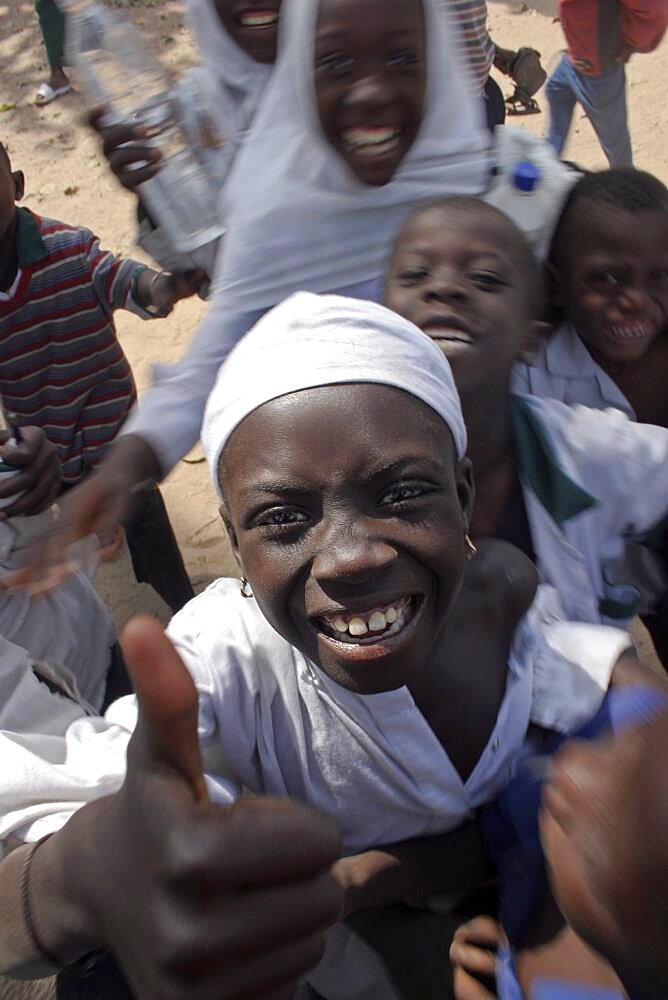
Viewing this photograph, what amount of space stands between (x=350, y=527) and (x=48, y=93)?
6.78 metres

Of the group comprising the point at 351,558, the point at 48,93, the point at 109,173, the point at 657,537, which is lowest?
the point at 109,173

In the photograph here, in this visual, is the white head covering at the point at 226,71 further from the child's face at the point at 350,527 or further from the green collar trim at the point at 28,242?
the child's face at the point at 350,527

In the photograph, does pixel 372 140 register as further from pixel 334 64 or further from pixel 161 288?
pixel 161 288

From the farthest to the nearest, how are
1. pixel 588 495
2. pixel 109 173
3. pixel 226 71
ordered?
1. pixel 109 173
2. pixel 226 71
3. pixel 588 495

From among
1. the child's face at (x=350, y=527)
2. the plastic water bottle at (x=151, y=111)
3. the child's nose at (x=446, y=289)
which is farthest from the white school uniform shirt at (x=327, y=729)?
the plastic water bottle at (x=151, y=111)

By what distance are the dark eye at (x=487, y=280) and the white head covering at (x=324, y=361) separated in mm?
426

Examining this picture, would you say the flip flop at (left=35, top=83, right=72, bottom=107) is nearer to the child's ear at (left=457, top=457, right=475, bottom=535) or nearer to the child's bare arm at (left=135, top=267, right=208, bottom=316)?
the child's bare arm at (left=135, top=267, right=208, bottom=316)

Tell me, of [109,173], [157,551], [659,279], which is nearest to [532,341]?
[659,279]

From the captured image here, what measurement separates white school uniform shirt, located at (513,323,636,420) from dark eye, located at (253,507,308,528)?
866mm

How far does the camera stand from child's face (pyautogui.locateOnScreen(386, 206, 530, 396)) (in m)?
1.44

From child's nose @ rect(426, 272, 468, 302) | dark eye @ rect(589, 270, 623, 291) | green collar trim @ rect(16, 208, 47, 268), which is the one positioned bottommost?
dark eye @ rect(589, 270, 623, 291)

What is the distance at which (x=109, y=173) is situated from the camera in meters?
5.62

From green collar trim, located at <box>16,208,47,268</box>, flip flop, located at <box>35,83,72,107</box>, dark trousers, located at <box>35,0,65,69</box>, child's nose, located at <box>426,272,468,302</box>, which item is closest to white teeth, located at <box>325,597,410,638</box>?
child's nose, located at <box>426,272,468,302</box>

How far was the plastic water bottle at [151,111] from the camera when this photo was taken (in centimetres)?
220
